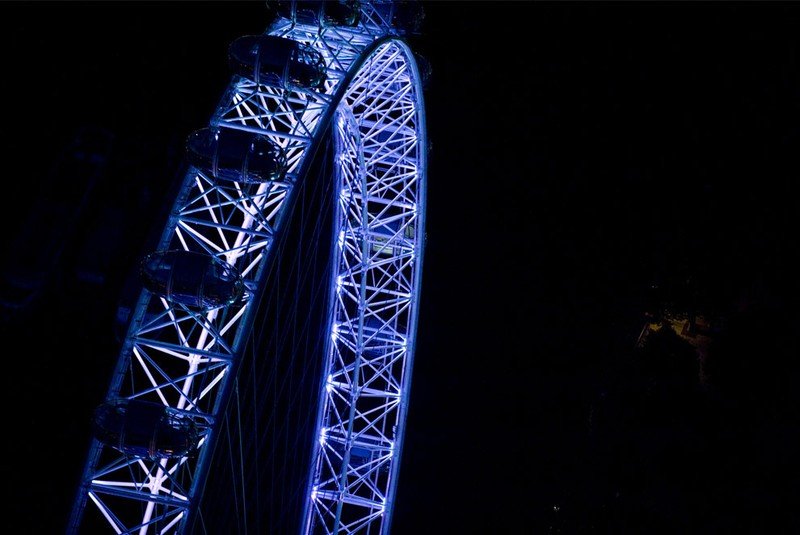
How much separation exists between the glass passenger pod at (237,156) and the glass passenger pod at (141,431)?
10.6ft

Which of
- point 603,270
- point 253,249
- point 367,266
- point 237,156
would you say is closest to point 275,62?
point 237,156

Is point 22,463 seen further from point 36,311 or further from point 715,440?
point 715,440

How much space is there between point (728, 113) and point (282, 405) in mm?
14683

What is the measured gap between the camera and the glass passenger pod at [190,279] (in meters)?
9.48

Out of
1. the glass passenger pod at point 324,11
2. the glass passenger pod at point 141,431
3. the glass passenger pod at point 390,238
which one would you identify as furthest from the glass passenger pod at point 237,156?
the glass passenger pod at point 390,238

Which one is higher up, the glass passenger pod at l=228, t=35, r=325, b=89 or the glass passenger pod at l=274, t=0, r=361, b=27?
the glass passenger pod at l=274, t=0, r=361, b=27

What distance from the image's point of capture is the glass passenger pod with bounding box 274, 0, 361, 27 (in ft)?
39.5

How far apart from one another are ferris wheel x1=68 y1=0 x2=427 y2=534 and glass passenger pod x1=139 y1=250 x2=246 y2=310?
1 cm

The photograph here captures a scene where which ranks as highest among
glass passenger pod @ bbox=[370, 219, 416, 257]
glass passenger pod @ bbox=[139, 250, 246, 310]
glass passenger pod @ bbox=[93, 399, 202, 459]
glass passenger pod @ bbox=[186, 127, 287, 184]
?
glass passenger pod @ bbox=[370, 219, 416, 257]

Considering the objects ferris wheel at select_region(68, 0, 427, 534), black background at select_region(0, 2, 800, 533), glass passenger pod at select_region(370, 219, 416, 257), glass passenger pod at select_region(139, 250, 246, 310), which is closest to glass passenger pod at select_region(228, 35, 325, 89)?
ferris wheel at select_region(68, 0, 427, 534)

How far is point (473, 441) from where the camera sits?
20719mm

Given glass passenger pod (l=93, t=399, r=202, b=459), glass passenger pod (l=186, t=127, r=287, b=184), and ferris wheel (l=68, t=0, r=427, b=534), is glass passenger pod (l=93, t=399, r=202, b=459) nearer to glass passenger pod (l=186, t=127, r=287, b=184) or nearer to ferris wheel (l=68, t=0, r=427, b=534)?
ferris wheel (l=68, t=0, r=427, b=534)

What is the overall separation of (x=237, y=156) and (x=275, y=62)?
5.40 feet

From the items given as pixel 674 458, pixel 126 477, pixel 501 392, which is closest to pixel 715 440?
pixel 674 458
